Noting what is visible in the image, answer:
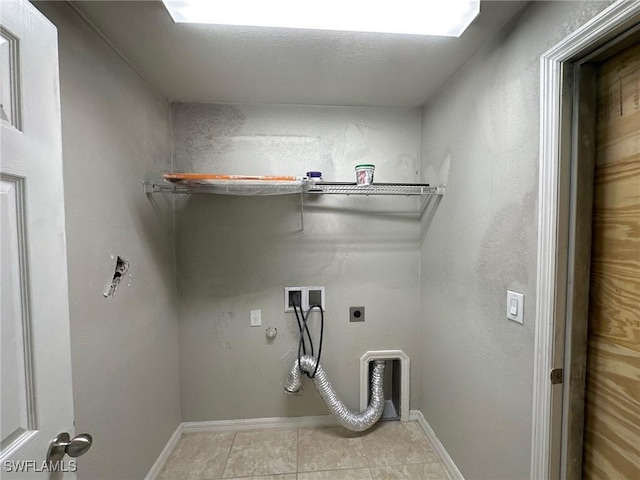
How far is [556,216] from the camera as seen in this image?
2.96ft

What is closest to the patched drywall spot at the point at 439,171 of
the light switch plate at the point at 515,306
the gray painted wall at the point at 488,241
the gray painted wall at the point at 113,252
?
the gray painted wall at the point at 488,241

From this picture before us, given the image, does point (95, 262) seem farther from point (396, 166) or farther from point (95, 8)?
point (396, 166)

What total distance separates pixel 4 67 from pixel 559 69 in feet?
4.93

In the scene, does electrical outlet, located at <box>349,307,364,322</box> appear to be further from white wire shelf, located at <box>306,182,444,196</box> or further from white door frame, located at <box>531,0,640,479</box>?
white door frame, located at <box>531,0,640,479</box>

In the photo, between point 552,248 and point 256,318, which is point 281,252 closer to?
point 256,318

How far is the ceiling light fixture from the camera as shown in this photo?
3.23ft

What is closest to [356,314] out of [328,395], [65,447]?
[328,395]

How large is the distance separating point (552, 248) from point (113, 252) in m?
1.75

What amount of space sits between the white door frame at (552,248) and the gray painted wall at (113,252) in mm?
1686

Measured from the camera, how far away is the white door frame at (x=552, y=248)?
2.90 ft

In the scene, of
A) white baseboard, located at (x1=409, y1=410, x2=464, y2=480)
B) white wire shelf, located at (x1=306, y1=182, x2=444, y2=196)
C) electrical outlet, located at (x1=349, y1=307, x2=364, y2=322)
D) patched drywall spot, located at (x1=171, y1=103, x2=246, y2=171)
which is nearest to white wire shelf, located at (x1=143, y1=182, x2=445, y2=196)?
white wire shelf, located at (x1=306, y1=182, x2=444, y2=196)

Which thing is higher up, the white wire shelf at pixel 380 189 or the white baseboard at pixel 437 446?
the white wire shelf at pixel 380 189

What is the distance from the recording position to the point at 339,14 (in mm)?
1033

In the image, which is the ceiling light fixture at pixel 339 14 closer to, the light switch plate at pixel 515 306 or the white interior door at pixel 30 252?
the white interior door at pixel 30 252
